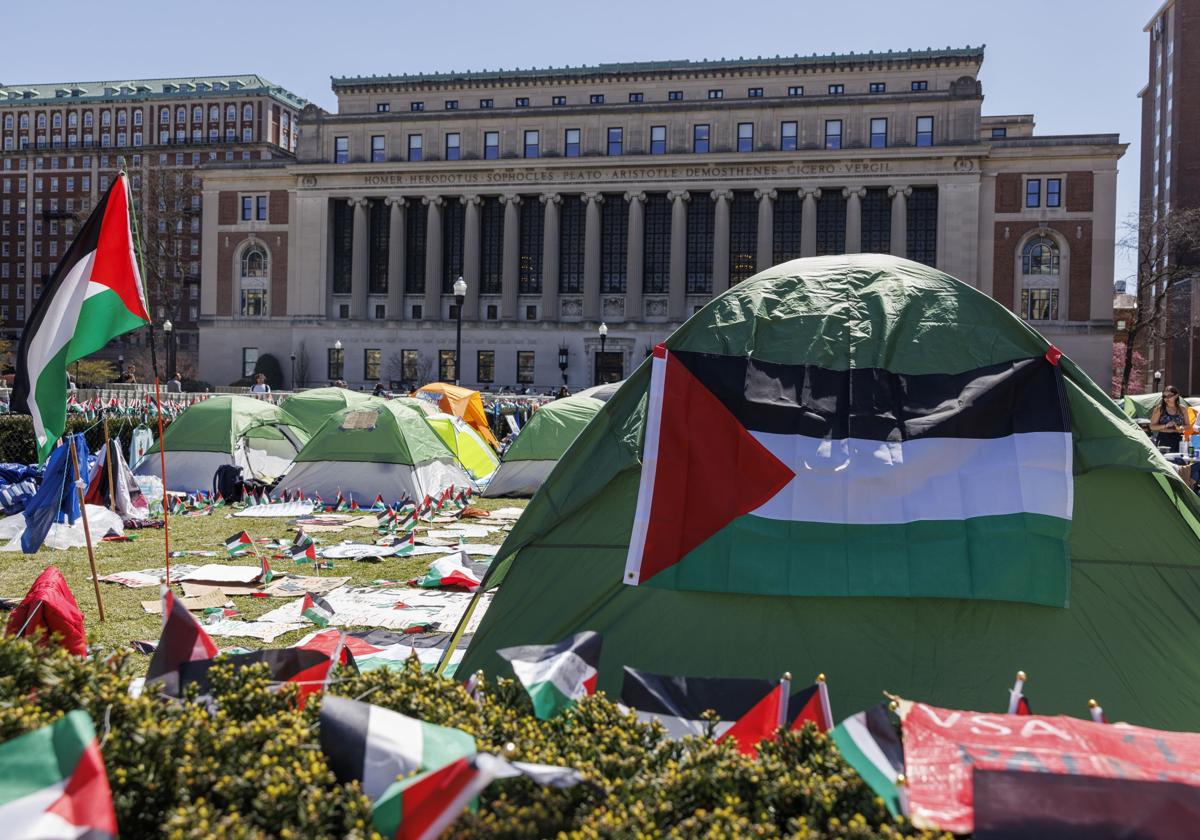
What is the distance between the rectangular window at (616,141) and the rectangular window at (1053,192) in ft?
84.9

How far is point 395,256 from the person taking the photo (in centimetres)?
6194

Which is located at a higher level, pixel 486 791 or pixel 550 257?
pixel 550 257

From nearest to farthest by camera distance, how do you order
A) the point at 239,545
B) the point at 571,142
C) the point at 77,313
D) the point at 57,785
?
the point at 57,785, the point at 77,313, the point at 239,545, the point at 571,142

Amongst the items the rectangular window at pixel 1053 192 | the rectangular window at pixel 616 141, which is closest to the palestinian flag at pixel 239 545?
the rectangular window at pixel 616 141

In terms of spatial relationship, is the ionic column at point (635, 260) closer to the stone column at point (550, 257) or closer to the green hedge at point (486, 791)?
the stone column at point (550, 257)

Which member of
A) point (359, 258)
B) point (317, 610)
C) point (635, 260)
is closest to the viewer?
point (317, 610)

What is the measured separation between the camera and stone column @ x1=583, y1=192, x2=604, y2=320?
59.9m

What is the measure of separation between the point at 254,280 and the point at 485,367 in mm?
18110

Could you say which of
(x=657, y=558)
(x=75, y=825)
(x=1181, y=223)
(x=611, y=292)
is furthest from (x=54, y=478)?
(x=1181, y=223)

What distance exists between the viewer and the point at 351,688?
4.04m

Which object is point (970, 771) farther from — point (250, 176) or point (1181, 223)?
point (250, 176)

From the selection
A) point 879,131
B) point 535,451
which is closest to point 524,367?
point 879,131

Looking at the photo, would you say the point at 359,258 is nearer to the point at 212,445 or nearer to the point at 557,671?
the point at 212,445

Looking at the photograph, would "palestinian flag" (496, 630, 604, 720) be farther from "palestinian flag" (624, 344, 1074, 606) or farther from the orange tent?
the orange tent
